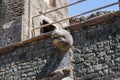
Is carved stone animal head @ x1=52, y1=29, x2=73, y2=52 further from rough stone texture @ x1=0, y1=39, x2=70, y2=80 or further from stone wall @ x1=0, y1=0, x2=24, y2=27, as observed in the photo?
stone wall @ x1=0, y1=0, x2=24, y2=27

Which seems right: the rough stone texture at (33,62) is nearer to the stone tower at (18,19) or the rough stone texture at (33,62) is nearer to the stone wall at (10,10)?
the stone tower at (18,19)

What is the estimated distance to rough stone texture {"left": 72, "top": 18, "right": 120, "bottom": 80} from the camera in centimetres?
689

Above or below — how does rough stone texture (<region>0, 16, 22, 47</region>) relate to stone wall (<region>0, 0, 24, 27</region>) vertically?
below

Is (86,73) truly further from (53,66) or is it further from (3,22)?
(3,22)

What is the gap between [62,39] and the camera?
738 centimetres

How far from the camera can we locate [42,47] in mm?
8039

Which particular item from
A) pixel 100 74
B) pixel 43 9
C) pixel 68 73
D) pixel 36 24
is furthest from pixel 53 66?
pixel 43 9

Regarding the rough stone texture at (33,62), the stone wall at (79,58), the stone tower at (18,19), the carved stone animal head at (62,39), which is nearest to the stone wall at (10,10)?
the stone tower at (18,19)

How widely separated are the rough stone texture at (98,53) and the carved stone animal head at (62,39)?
8.0 inches

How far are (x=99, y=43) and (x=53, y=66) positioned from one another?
4.11ft

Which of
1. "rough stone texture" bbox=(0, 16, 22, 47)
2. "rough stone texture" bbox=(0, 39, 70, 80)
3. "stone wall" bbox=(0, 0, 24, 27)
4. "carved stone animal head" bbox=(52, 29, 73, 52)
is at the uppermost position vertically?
"stone wall" bbox=(0, 0, 24, 27)

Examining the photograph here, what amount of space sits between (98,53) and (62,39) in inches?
35.7

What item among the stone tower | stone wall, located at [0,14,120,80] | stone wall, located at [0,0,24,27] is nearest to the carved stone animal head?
stone wall, located at [0,14,120,80]

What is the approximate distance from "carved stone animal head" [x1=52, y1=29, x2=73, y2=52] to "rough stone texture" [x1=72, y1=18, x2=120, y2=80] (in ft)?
0.66
